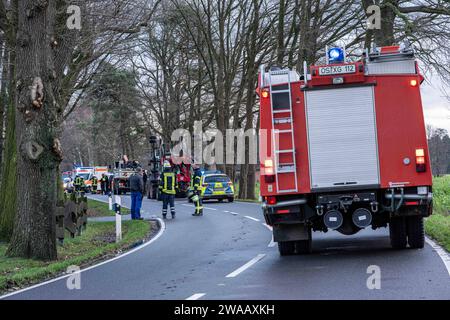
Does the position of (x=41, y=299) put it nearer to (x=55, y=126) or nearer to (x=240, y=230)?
(x=55, y=126)

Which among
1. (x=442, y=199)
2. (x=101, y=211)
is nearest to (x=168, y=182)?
(x=101, y=211)

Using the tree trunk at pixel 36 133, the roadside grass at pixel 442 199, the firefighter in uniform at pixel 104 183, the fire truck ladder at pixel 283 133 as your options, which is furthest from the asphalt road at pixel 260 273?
the firefighter in uniform at pixel 104 183

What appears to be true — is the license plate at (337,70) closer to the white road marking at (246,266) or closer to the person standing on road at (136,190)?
the white road marking at (246,266)

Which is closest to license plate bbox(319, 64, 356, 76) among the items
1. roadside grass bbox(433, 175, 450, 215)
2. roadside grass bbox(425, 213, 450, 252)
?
roadside grass bbox(425, 213, 450, 252)

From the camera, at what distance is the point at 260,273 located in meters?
10.5

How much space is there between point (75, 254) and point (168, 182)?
7687 millimetres

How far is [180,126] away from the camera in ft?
171

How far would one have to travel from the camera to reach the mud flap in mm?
12086

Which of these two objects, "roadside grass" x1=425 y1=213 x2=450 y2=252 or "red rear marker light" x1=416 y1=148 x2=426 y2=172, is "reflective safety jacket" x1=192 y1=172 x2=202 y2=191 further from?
"red rear marker light" x1=416 y1=148 x2=426 y2=172

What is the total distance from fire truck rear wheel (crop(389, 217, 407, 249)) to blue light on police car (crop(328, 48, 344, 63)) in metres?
2.92

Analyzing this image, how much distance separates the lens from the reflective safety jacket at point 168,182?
23.6 metres

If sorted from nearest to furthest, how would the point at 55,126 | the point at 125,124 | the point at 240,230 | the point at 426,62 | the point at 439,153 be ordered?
1. the point at 55,126
2. the point at 240,230
3. the point at 426,62
4. the point at 125,124
5. the point at 439,153
